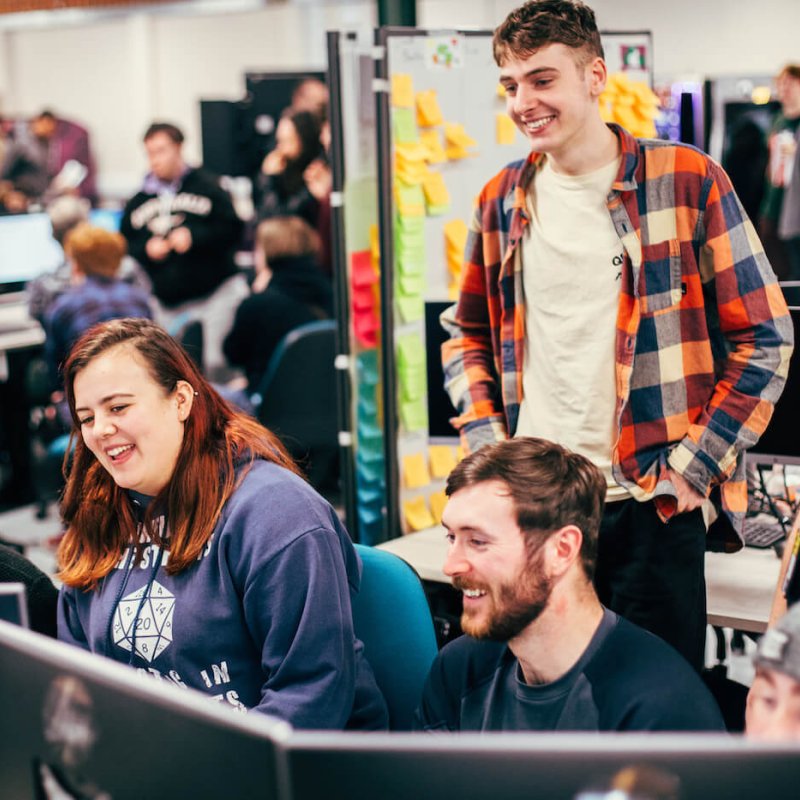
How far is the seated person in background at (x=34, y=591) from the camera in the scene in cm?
198

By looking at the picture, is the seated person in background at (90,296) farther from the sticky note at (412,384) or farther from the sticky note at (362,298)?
the sticky note at (412,384)

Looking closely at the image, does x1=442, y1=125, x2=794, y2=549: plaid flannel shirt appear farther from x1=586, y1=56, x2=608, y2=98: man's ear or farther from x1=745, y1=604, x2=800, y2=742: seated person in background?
x1=745, y1=604, x2=800, y2=742: seated person in background

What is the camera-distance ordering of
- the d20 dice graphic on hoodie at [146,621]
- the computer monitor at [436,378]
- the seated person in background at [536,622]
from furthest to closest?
1. the computer monitor at [436,378]
2. the d20 dice graphic on hoodie at [146,621]
3. the seated person in background at [536,622]

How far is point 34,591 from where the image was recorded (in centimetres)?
201

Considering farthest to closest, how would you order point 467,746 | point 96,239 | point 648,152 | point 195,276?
point 195,276 < point 96,239 < point 648,152 < point 467,746

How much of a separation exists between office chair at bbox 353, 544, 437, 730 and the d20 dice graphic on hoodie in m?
0.30

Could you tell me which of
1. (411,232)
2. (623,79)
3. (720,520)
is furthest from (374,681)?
(623,79)

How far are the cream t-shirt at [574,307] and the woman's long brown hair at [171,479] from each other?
19.0 inches

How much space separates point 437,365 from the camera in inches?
111

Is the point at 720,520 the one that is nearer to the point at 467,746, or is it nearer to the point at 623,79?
the point at 467,746

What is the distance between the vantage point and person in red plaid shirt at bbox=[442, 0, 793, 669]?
6.27ft

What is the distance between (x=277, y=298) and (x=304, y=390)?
430 millimetres

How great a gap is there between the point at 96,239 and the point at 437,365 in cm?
202

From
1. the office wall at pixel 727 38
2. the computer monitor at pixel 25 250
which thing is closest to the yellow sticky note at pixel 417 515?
the computer monitor at pixel 25 250
